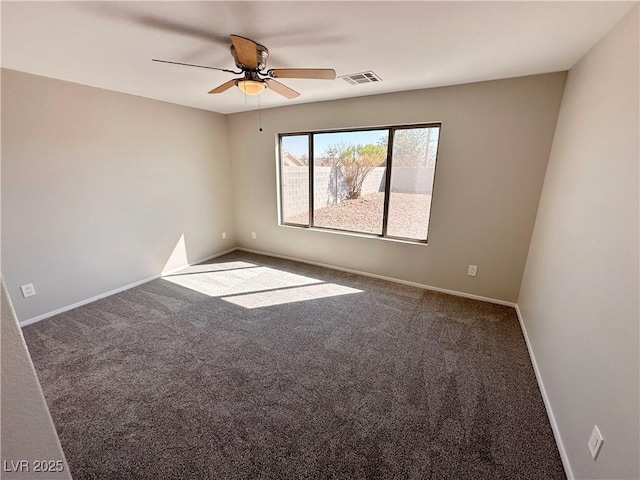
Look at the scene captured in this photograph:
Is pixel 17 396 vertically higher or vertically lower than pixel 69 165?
lower

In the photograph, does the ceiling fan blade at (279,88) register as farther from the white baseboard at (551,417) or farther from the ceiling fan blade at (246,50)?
the white baseboard at (551,417)

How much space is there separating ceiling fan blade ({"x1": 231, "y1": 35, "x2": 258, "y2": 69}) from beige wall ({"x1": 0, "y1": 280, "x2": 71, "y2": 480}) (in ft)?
5.20

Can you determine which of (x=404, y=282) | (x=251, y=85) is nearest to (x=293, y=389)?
(x=404, y=282)

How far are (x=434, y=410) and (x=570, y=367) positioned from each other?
32.4 inches

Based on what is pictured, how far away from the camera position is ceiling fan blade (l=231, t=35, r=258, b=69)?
153 centimetres

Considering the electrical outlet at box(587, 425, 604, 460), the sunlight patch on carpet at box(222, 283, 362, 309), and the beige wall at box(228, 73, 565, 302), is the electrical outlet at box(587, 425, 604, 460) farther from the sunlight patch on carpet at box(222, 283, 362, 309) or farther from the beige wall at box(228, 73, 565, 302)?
the sunlight patch on carpet at box(222, 283, 362, 309)

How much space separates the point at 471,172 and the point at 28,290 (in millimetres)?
4659

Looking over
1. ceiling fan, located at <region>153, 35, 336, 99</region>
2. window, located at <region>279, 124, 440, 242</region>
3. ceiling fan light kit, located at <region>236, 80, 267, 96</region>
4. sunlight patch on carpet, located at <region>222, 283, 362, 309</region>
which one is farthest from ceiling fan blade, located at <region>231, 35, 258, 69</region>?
sunlight patch on carpet, located at <region>222, 283, 362, 309</region>

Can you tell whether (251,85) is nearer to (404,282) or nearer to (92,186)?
(92,186)

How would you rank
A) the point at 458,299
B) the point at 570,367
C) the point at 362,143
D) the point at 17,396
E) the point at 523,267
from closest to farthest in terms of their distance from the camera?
the point at 17,396 → the point at 570,367 → the point at 523,267 → the point at 458,299 → the point at 362,143

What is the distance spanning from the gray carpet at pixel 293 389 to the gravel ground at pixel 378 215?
91 cm

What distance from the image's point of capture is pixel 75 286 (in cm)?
295

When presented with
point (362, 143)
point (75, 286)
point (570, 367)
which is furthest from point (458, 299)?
point (75, 286)

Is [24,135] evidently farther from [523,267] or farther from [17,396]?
[523,267]
